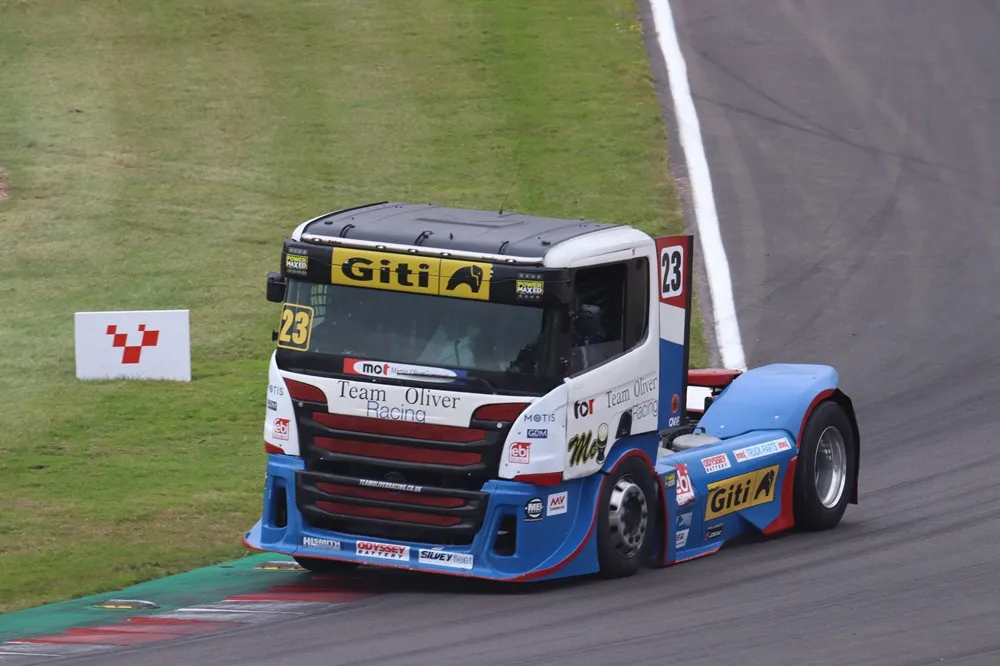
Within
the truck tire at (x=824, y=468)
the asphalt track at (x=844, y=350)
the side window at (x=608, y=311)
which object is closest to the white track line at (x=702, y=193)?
the asphalt track at (x=844, y=350)

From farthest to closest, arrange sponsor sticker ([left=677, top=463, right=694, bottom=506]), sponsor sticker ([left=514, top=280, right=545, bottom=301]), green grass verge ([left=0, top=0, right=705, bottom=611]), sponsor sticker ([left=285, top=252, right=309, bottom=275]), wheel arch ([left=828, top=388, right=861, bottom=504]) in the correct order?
green grass verge ([left=0, top=0, right=705, bottom=611]) < wheel arch ([left=828, top=388, right=861, bottom=504]) < sponsor sticker ([left=677, top=463, right=694, bottom=506]) < sponsor sticker ([left=285, top=252, right=309, bottom=275]) < sponsor sticker ([left=514, top=280, right=545, bottom=301])

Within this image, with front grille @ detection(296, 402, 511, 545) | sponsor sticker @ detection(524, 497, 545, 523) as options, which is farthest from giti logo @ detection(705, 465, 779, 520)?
front grille @ detection(296, 402, 511, 545)

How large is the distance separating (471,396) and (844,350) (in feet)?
30.6

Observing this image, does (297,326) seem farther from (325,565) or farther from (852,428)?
(852,428)

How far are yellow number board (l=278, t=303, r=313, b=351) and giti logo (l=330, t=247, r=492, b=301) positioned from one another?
32 centimetres

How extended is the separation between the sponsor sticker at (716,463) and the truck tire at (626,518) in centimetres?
77

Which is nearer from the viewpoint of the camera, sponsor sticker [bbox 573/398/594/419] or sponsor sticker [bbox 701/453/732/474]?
sponsor sticker [bbox 573/398/594/419]

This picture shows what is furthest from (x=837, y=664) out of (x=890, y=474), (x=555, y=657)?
(x=890, y=474)

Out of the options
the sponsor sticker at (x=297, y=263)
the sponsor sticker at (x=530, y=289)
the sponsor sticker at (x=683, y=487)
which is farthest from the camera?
the sponsor sticker at (x=683, y=487)

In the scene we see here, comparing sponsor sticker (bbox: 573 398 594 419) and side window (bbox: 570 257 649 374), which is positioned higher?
side window (bbox: 570 257 649 374)

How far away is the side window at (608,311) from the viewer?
10.5 metres

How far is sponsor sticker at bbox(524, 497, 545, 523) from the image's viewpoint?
33.6 feet

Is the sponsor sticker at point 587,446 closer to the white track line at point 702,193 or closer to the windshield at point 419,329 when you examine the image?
the windshield at point 419,329

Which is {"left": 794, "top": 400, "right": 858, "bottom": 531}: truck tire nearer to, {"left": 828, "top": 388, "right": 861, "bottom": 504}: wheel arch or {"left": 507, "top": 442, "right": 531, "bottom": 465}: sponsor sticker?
{"left": 828, "top": 388, "right": 861, "bottom": 504}: wheel arch
